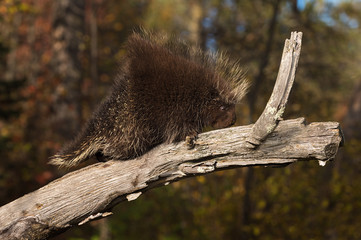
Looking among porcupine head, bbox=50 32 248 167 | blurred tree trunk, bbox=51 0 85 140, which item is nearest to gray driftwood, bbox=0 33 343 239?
porcupine head, bbox=50 32 248 167

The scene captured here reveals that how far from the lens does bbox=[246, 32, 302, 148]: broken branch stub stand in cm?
222

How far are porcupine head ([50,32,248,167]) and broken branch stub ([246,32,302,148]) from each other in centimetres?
63

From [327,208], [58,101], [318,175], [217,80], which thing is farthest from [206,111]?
[58,101]

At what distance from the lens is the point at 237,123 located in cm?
707

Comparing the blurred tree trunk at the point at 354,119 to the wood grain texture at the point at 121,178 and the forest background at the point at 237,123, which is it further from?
the wood grain texture at the point at 121,178

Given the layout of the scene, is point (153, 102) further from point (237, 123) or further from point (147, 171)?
point (237, 123)

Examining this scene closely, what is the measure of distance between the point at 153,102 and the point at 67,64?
6873 millimetres

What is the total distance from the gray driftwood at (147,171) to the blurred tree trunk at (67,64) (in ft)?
19.6

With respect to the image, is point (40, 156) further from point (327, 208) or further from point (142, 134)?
point (142, 134)

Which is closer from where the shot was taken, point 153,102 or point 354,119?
point 153,102

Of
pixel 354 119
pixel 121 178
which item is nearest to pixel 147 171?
pixel 121 178

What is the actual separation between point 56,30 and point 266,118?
8218mm

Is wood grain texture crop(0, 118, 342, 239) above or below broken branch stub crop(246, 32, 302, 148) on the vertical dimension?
below

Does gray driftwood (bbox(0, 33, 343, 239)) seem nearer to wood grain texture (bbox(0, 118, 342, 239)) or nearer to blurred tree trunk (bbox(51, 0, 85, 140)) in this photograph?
wood grain texture (bbox(0, 118, 342, 239))
